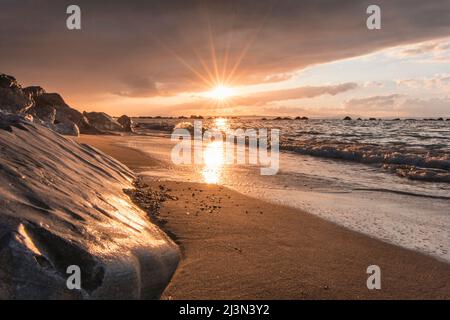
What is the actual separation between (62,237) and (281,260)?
269 cm

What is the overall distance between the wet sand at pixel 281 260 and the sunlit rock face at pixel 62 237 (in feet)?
1.41

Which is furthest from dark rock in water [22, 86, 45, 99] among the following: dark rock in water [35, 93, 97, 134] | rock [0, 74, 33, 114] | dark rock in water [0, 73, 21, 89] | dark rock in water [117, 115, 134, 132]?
dark rock in water [117, 115, 134, 132]

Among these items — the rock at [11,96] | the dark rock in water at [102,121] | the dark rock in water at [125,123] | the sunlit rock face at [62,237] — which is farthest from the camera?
the dark rock in water at [125,123]

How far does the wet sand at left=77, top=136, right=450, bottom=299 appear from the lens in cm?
407

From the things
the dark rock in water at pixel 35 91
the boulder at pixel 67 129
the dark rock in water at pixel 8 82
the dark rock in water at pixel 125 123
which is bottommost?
the boulder at pixel 67 129

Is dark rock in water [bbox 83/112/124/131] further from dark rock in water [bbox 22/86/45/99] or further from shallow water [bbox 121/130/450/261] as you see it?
shallow water [bbox 121/130/450/261]

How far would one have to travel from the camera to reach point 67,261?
311 centimetres

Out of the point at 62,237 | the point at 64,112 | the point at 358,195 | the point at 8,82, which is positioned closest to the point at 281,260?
the point at 62,237

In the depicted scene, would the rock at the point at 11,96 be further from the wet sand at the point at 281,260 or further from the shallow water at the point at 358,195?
the wet sand at the point at 281,260

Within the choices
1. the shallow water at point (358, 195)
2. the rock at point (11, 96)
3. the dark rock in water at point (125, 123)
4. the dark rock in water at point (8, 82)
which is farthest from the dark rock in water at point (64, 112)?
the shallow water at point (358, 195)

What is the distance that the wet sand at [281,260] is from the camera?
4066 mm

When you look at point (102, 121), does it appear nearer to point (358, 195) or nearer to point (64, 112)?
point (64, 112)
